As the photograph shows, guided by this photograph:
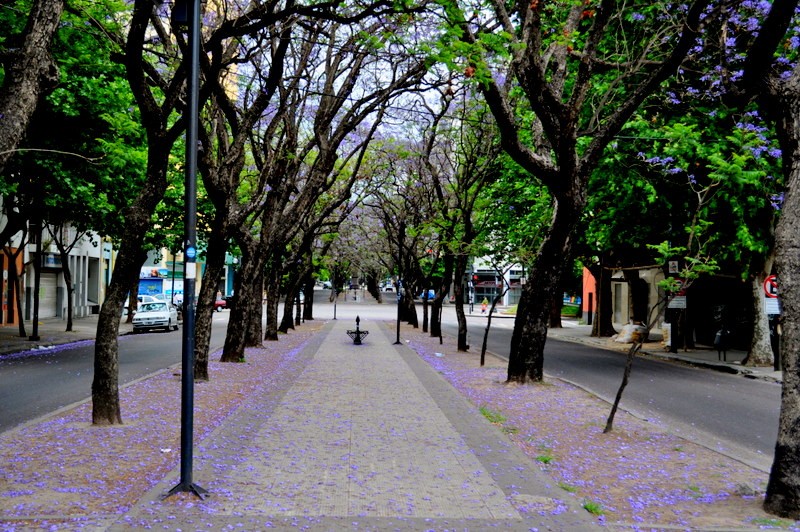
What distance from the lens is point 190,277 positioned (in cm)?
634

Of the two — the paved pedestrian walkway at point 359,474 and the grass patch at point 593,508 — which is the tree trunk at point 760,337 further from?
the grass patch at point 593,508

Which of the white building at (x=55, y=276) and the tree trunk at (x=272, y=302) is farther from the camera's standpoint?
the white building at (x=55, y=276)

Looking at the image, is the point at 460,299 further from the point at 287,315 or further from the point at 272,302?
the point at 287,315

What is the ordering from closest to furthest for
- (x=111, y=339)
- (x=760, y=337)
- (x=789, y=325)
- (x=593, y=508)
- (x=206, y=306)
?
(x=789, y=325)
(x=593, y=508)
(x=111, y=339)
(x=206, y=306)
(x=760, y=337)

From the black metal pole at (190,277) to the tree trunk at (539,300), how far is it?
25.3ft

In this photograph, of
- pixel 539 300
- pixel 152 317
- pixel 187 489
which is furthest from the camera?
pixel 152 317

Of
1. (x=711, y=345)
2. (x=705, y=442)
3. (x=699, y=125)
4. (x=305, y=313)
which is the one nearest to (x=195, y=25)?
(x=705, y=442)

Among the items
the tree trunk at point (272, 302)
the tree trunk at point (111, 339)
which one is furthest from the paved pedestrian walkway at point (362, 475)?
the tree trunk at point (272, 302)

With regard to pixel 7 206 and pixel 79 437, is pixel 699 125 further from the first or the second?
pixel 7 206

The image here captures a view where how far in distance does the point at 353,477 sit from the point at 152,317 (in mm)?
30767

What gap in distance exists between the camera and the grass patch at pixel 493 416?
10305mm

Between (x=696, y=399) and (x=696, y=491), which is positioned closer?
(x=696, y=491)

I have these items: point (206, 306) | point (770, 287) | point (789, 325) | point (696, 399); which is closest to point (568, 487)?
point (789, 325)

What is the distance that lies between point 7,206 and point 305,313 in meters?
27.2
